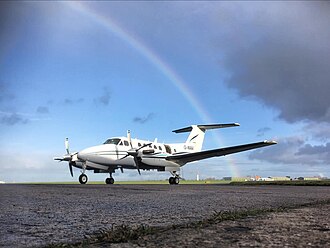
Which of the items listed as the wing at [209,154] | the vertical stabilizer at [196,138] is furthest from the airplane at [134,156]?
the vertical stabilizer at [196,138]

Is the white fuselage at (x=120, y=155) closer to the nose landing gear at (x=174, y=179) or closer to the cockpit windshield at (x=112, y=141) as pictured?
the cockpit windshield at (x=112, y=141)

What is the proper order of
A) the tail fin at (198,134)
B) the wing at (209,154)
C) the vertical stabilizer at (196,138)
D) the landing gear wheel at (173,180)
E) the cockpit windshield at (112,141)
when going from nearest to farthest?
the wing at (209,154), the cockpit windshield at (112,141), the landing gear wheel at (173,180), the vertical stabilizer at (196,138), the tail fin at (198,134)

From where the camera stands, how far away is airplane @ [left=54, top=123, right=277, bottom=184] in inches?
1086

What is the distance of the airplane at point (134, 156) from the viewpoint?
27594 mm

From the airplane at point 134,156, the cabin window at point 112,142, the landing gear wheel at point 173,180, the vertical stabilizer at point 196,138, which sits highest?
the vertical stabilizer at point 196,138

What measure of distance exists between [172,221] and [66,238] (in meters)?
1.50

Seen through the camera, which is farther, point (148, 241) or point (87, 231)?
point (87, 231)

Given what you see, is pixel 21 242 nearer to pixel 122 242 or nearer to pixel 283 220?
pixel 122 242

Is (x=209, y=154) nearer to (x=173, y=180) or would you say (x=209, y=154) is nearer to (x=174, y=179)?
(x=174, y=179)

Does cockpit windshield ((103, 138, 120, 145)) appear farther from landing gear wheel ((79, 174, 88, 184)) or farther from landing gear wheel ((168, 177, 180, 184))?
landing gear wheel ((168, 177, 180, 184))

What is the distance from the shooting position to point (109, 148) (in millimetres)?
28172

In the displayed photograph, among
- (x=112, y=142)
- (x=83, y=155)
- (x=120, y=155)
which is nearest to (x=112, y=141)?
(x=112, y=142)

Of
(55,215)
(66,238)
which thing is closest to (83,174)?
(55,215)

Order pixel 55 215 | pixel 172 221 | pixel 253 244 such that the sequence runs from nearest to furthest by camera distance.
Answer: pixel 253 244
pixel 172 221
pixel 55 215
